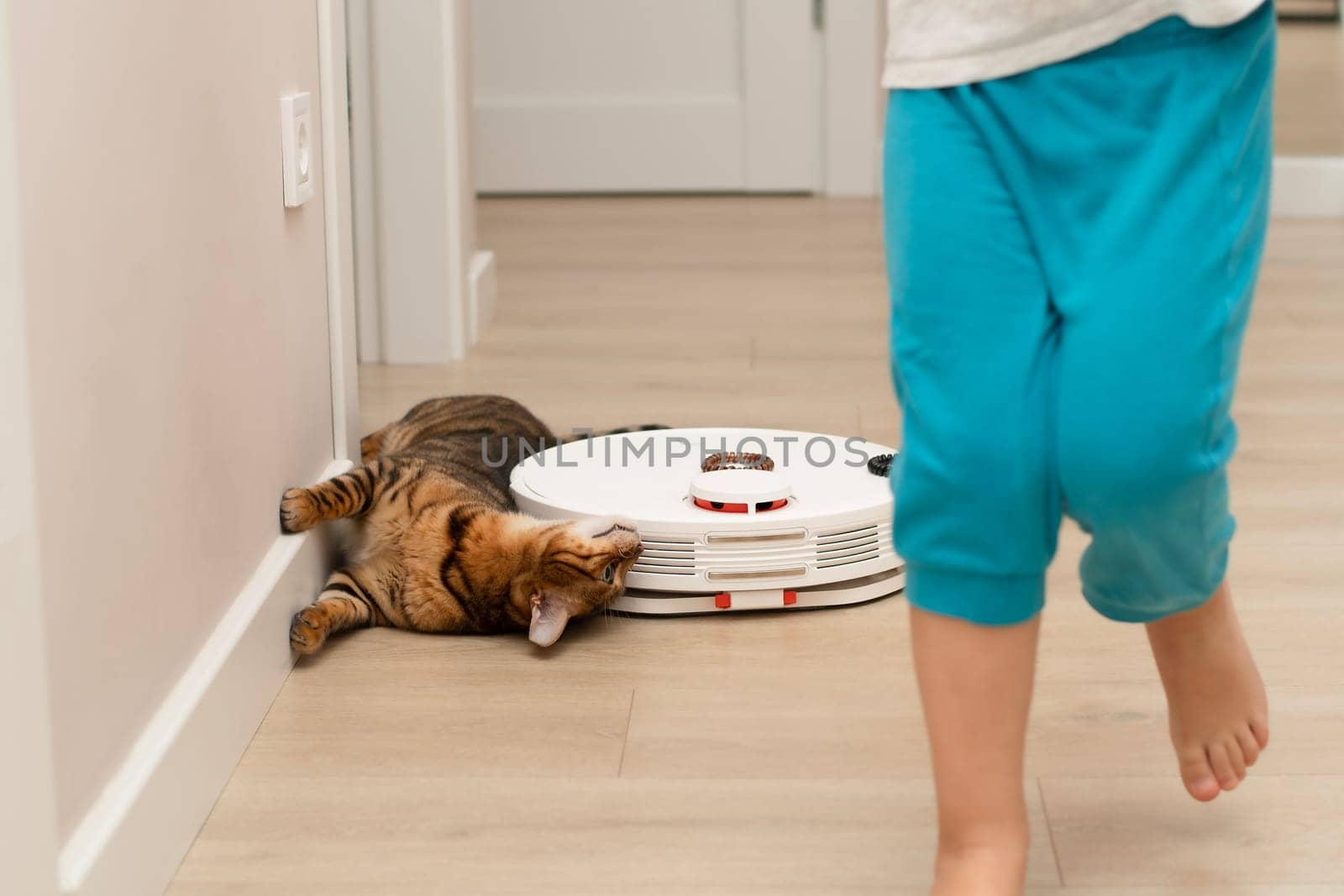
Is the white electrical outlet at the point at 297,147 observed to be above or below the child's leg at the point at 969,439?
above

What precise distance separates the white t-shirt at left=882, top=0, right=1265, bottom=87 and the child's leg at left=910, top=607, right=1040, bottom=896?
0.30 m

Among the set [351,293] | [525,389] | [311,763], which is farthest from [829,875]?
[525,389]

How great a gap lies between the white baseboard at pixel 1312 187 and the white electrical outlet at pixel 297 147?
2.72m

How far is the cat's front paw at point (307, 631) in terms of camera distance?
4.47ft

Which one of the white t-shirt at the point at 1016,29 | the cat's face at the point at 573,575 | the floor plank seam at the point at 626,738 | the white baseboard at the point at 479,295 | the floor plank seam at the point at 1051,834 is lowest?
the floor plank seam at the point at 1051,834

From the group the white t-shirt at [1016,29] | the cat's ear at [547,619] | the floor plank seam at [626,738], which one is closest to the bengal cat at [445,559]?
the cat's ear at [547,619]

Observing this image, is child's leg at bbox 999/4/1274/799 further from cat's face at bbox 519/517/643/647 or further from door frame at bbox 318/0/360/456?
door frame at bbox 318/0/360/456

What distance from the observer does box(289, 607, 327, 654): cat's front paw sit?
1363 mm

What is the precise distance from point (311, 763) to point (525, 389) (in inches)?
43.3

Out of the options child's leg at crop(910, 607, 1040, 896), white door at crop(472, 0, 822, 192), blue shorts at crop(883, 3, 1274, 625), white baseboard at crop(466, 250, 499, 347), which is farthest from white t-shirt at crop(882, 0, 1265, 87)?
white door at crop(472, 0, 822, 192)

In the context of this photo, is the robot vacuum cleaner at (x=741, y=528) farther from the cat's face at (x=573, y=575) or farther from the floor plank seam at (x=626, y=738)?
the floor plank seam at (x=626, y=738)

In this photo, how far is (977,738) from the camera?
89 centimetres

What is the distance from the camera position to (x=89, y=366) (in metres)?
0.93

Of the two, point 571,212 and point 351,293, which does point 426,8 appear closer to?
point 351,293
